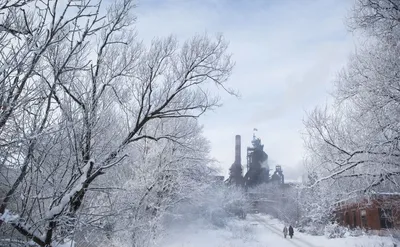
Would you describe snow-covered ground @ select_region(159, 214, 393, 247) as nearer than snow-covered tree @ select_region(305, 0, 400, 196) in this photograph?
No

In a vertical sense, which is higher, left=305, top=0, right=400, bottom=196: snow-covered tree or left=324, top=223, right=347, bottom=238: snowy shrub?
left=305, top=0, right=400, bottom=196: snow-covered tree

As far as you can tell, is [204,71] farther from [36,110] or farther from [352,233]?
[352,233]

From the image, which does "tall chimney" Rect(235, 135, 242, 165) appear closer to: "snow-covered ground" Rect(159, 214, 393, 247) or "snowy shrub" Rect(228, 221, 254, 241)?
"snowy shrub" Rect(228, 221, 254, 241)

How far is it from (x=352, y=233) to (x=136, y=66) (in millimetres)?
24417

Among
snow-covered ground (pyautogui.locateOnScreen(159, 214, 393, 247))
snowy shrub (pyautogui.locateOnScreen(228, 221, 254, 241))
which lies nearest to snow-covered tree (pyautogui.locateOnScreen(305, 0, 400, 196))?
snow-covered ground (pyautogui.locateOnScreen(159, 214, 393, 247))

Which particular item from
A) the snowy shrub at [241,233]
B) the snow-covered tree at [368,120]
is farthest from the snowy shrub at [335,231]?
the snow-covered tree at [368,120]

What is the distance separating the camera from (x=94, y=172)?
21.9 feet

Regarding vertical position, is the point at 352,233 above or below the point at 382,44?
below

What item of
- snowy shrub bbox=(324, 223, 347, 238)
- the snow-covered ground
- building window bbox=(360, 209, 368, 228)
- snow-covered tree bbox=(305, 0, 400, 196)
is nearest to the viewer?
snow-covered tree bbox=(305, 0, 400, 196)

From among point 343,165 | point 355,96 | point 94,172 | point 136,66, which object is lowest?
point 94,172

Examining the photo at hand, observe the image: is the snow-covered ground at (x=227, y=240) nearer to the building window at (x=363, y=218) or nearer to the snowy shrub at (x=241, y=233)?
the snowy shrub at (x=241, y=233)

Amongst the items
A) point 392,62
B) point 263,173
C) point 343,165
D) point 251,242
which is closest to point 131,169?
point 343,165

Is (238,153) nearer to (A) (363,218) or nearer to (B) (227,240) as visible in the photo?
(A) (363,218)

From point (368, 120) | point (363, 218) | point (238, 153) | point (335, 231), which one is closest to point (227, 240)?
point (335, 231)
